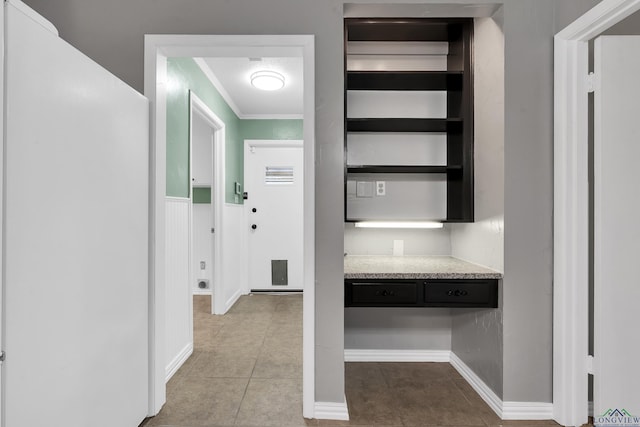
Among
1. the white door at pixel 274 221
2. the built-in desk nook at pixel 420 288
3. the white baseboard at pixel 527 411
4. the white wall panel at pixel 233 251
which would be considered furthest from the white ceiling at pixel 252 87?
the white baseboard at pixel 527 411

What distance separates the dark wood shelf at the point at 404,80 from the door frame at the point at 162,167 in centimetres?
53

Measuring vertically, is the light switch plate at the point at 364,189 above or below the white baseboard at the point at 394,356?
above

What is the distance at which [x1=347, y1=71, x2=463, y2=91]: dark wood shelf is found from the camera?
215cm

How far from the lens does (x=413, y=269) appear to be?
1.94 m

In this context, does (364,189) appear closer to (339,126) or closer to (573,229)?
(339,126)

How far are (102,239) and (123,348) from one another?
1.82 ft

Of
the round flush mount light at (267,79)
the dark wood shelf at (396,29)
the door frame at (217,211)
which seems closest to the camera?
the dark wood shelf at (396,29)

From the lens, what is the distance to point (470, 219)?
2105 mm

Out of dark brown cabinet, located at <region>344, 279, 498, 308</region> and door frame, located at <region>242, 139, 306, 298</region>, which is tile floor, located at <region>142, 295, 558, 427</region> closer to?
dark brown cabinet, located at <region>344, 279, 498, 308</region>

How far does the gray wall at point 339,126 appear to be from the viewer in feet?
5.87

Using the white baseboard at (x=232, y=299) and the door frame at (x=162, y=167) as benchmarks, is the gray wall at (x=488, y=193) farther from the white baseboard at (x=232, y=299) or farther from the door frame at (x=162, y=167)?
the white baseboard at (x=232, y=299)

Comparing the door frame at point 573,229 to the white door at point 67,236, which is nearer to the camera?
the white door at point 67,236

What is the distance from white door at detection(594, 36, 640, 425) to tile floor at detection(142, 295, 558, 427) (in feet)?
1.28

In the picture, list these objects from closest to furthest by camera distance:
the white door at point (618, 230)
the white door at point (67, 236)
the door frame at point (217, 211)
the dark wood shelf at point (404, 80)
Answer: the white door at point (67, 236) → the white door at point (618, 230) → the dark wood shelf at point (404, 80) → the door frame at point (217, 211)
